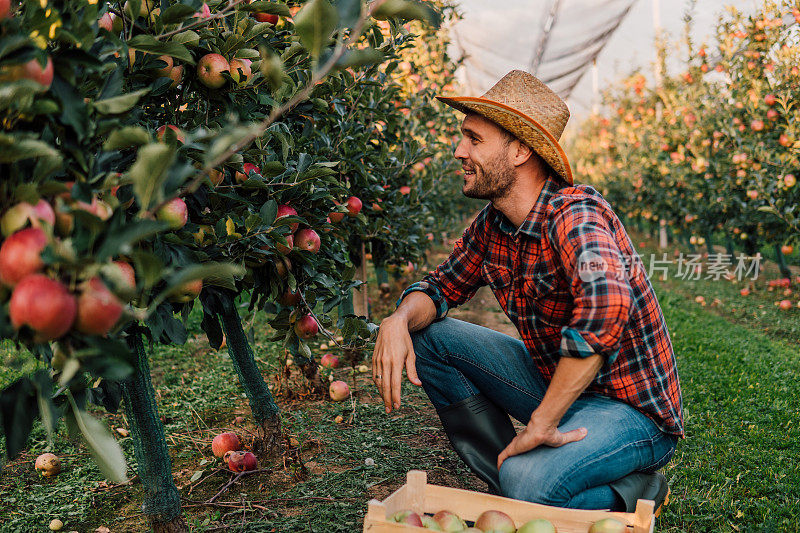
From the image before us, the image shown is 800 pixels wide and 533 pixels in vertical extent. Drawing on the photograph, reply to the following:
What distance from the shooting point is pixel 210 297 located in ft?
5.53

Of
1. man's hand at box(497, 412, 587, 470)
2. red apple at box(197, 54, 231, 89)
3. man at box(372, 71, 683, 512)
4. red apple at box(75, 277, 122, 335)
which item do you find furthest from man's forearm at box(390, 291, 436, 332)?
red apple at box(75, 277, 122, 335)

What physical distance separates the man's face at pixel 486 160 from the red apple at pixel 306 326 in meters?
0.63

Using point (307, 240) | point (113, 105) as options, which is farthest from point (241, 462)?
point (113, 105)

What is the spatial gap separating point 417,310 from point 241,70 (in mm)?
941

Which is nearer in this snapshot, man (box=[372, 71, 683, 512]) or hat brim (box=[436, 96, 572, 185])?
man (box=[372, 71, 683, 512])

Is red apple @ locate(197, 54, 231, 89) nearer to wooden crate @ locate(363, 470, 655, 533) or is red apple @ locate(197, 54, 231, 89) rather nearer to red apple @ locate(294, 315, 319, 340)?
red apple @ locate(294, 315, 319, 340)

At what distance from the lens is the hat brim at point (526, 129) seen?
1.82 metres

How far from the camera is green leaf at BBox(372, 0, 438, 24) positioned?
0.87 m

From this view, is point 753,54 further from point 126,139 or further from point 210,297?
point 126,139

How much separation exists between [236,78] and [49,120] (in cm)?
64

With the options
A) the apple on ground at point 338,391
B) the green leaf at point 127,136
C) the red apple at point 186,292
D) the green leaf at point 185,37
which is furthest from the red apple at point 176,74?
the apple on ground at point 338,391

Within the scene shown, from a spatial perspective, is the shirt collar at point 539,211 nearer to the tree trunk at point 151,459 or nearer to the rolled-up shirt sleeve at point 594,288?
the rolled-up shirt sleeve at point 594,288

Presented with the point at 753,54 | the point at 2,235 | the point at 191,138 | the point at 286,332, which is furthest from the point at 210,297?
the point at 753,54

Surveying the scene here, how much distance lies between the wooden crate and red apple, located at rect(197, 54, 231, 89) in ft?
3.43
